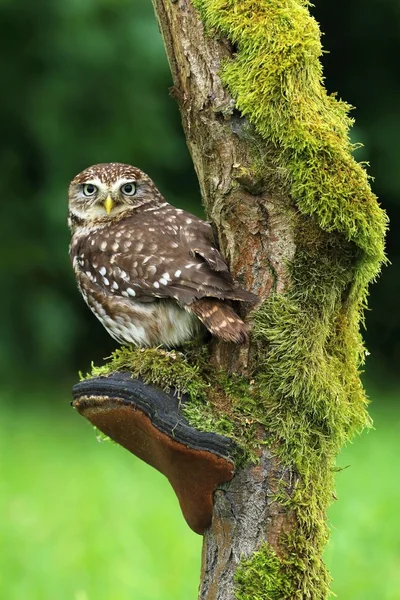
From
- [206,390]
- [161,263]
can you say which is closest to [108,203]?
[161,263]

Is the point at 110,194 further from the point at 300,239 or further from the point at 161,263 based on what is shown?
the point at 300,239

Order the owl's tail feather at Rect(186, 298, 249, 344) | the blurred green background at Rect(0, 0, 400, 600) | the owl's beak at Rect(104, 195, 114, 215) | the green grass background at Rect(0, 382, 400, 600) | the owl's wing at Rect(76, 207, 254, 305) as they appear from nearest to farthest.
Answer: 1. the owl's tail feather at Rect(186, 298, 249, 344)
2. the owl's wing at Rect(76, 207, 254, 305)
3. the owl's beak at Rect(104, 195, 114, 215)
4. the green grass background at Rect(0, 382, 400, 600)
5. the blurred green background at Rect(0, 0, 400, 600)

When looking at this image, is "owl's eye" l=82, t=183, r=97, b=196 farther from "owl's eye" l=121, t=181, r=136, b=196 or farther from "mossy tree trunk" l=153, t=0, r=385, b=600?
"mossy tree trunk" l=153, t=0, r=385, b=600

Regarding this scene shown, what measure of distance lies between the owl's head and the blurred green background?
5.69 feet

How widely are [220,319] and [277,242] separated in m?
0.23

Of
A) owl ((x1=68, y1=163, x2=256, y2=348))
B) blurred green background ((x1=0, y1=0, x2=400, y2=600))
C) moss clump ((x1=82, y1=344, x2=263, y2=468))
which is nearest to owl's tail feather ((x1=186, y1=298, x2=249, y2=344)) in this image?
owl ((x1=68, y1=163, x2=256, y2=348))

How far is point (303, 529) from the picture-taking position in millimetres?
2297

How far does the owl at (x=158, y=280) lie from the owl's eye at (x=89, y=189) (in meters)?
0.18

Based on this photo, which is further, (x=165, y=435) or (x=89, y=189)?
(x=89, y=189)

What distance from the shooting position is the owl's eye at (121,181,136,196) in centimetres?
306

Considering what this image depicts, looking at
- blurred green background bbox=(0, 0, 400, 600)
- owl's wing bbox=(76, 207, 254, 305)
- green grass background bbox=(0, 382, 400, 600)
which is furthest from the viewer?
blurred green background bbox=(0, 0, 400, 600)

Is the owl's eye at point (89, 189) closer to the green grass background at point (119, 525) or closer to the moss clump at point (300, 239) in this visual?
the moss clump at point (300, 239)

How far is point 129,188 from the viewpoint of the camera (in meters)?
3.08

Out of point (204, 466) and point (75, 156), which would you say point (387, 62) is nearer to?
point (75, 156)
